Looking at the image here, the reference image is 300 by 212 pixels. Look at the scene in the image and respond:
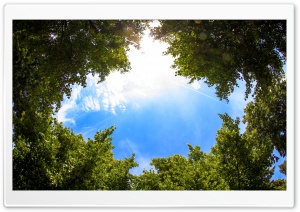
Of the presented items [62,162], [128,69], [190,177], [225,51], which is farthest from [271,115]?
[62,162]

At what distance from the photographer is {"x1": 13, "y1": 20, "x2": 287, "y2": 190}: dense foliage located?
6.99 meters

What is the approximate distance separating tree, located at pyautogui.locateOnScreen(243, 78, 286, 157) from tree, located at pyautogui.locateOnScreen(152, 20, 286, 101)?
34 centimetres

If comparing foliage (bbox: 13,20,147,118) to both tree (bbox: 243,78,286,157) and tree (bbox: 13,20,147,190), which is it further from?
tree (bbox: 243,78,286,157)

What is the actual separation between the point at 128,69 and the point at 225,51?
298cm

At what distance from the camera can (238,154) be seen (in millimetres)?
7613

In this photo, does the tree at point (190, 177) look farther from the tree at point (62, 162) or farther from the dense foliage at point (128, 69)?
the tree at point (62, 162)

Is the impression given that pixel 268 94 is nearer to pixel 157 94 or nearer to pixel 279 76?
pixel 279 76

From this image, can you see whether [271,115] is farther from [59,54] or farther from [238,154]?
[59,54]
